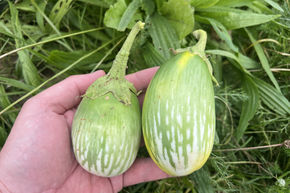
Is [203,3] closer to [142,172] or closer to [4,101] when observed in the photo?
[142,172]

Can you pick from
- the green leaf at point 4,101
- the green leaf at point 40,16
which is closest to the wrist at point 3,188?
the green leaf at point 4,101

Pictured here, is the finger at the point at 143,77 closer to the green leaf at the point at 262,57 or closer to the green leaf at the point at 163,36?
the green leaf at the point at 163,36

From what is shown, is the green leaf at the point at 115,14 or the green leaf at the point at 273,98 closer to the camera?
the green leaf at the point at 115,14

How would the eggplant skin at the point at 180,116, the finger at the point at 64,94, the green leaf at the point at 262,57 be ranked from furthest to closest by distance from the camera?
the green leaf at the point at 262,57 → the finger at the point at 64,94 → the eggplant skin at the point at 180,116

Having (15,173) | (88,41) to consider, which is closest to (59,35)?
(88,41)

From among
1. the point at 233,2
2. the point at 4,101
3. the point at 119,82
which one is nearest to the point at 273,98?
the point at 233,2

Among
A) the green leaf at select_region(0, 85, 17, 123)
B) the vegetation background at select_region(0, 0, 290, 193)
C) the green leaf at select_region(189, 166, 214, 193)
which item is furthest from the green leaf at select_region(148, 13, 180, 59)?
the green leaf at select_region(0, 85, 17, 123)

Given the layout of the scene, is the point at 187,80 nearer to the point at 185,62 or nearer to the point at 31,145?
the point at 185,62
